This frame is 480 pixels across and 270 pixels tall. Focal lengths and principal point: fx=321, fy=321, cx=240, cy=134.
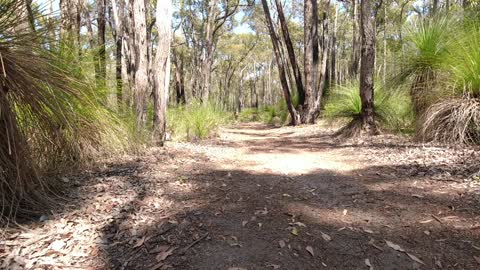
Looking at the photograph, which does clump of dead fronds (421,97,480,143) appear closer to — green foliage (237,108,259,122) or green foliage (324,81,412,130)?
green foliage (324,81,412,130)

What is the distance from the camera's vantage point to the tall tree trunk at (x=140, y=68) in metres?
5.01

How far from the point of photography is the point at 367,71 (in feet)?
19.3

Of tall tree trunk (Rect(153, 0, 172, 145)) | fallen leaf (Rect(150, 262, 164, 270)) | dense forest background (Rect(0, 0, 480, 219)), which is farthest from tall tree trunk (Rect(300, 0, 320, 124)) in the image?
fallen leaf (Rect(150, 262, 164, 270))

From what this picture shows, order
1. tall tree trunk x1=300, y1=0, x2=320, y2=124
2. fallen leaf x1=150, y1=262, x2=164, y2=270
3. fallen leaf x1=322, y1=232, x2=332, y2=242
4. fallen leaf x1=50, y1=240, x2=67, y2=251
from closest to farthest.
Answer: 1. fallen leaf x1=150, y1=262, x2=164, y2=270
2. fallen leaf x1=50, y1=240, x2=67, y2=251
3. fallen leaf x1=322, y1=232, x2=332, y2=242
4. tall tree trunk x1=300, y1=0, x2=320, y2=124

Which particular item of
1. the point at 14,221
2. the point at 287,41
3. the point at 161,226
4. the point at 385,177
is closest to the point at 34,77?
the point at 14,221

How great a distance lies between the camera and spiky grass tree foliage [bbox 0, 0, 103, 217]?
2000mm

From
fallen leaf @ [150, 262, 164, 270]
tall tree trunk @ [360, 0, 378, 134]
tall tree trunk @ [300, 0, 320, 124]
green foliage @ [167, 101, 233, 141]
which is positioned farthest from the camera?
tall tree trunk @ [300, 0, 320, 124]

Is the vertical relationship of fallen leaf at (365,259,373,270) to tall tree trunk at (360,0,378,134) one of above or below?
below

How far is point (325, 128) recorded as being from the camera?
880cm

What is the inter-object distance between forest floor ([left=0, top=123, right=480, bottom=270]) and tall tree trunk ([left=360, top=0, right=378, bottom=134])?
207 cm

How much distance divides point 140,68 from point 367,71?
4001mm

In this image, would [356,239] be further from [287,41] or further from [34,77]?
[287,41]

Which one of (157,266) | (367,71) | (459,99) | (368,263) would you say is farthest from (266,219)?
(367,71)

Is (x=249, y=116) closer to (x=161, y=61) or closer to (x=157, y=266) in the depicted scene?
(x=161, y=61)
